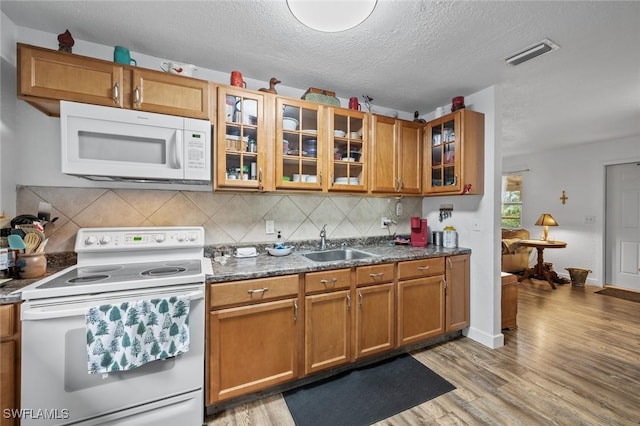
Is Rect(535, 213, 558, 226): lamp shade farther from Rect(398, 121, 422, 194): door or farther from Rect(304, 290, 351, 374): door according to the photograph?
Rect(304, 290, 351, 374): door

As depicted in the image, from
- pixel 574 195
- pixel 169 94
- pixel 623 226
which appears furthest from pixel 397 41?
pixel 623 226

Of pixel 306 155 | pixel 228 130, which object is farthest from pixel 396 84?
pixel 228 130

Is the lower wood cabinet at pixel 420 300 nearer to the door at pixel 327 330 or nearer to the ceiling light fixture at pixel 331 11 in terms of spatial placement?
the door at pixel 327 330

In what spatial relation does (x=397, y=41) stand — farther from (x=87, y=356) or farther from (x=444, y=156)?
(x=87, y=356)

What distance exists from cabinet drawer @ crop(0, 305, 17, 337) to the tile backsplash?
673mm

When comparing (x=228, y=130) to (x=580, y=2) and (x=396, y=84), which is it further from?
(x=580, y=2)

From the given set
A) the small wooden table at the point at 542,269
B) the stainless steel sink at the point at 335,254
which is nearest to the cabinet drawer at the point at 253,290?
the stainless steel sink at the point at 335,254

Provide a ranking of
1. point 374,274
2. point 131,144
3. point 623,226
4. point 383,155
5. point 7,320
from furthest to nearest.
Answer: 1. point 623,226
2. point 383,155
3. point 374,274
4. point 131,144
5. point 7,320

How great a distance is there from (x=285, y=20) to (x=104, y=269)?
189 cm

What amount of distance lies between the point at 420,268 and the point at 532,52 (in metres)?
1.81

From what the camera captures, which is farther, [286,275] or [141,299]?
[286,275]

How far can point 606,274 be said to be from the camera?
4.50m

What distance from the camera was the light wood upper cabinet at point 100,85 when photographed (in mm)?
1495

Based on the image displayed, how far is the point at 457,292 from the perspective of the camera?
2.55 meters
